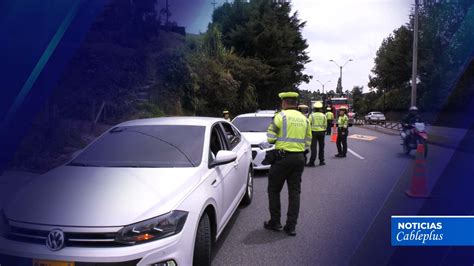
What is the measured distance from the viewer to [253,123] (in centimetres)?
1003

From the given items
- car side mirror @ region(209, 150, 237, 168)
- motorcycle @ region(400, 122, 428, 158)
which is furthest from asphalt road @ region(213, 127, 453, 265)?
motorcycle @ region(400, 122, 428, 158)

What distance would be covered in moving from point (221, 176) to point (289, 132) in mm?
1121

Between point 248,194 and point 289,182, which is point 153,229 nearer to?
point 289,182

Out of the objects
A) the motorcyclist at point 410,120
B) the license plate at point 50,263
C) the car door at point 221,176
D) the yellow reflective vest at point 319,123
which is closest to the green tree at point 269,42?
the motorcyclist at point 410,120

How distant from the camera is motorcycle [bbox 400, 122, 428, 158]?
11102 mm

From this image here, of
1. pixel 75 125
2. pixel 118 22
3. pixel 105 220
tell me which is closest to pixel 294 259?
pixel 105 220

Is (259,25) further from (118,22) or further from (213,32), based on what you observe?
(118,22)

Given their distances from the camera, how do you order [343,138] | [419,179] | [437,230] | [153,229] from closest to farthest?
[153,229], [437,230], [419,179], [343,138]

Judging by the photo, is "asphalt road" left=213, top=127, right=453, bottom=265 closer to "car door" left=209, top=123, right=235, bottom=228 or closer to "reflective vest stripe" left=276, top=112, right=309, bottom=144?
"car door" left=209, top=123, right=235, bottom=228

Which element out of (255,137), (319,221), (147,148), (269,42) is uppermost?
(269,42)

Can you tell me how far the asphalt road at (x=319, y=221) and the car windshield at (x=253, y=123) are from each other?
1.44 meters

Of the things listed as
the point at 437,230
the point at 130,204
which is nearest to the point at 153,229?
the point at 130,204

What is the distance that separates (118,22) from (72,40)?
1976mm

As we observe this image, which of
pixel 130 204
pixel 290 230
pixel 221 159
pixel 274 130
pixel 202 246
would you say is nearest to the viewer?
pixel 130 204
